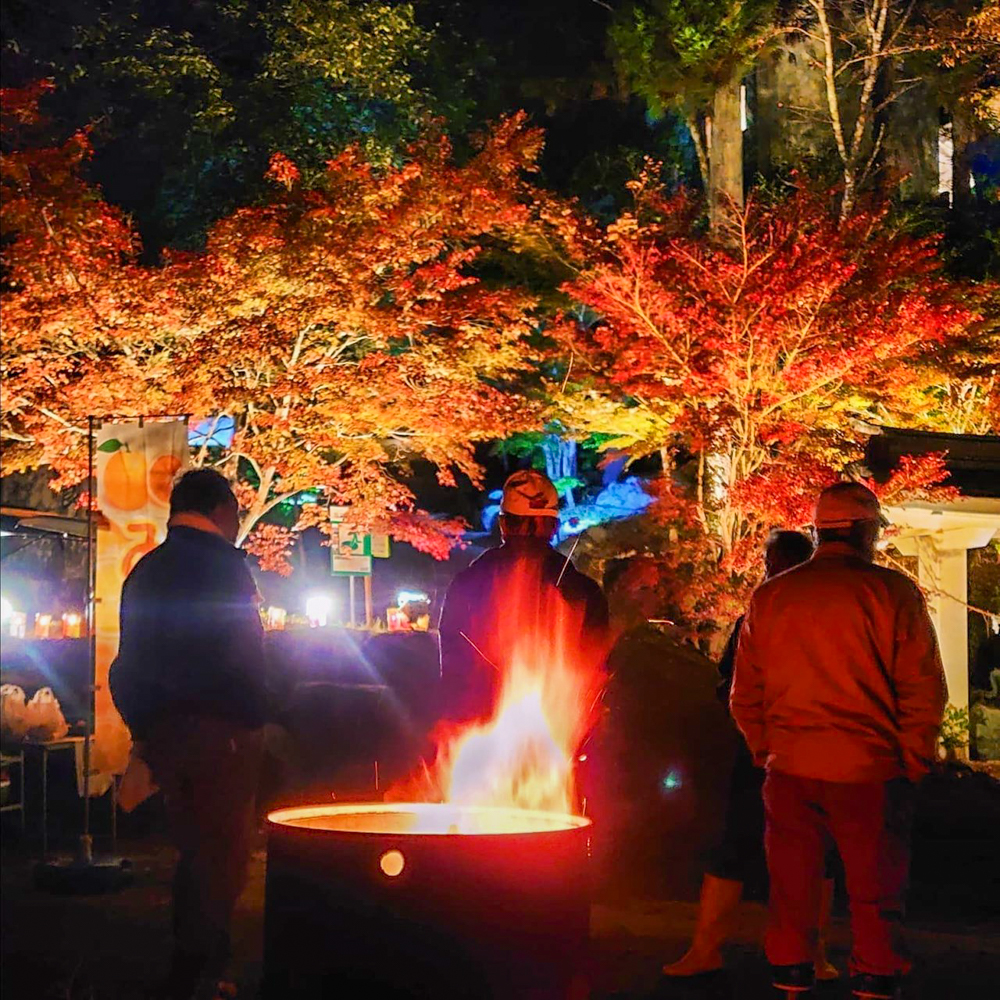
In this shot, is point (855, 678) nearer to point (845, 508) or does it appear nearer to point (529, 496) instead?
point (845, 508)

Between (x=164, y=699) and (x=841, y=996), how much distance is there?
122 inches

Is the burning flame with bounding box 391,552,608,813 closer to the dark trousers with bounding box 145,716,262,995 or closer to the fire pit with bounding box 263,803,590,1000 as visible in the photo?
the dark trousers with bounding box 145,716,262,995

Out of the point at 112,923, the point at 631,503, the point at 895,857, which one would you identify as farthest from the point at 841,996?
the point at 631,503

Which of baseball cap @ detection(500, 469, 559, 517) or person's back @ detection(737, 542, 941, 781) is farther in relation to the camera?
baseball cap @ detection(500, 469, 559, 517)

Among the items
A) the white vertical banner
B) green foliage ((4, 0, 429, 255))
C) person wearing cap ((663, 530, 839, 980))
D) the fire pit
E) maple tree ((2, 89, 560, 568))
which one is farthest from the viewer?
green foliage ((4, 0, 429, 255))

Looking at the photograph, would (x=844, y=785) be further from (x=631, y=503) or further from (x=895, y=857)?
(x=631, y=503)

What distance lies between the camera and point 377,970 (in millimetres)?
3023

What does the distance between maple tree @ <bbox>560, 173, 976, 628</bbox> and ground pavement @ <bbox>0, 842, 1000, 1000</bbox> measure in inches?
174

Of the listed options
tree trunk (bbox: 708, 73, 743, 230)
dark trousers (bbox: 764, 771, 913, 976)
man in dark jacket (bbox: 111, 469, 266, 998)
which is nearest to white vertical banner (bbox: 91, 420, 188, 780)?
man in dark jacket (bbox: 111, 469, 266, 998)

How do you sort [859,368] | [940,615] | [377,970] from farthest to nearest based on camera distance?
1. [940,615]
2. [859,368]
3. [377,970]

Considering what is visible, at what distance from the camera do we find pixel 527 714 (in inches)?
164

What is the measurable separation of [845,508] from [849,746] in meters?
0.81

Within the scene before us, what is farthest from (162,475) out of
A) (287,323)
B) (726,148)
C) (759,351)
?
(726,148)

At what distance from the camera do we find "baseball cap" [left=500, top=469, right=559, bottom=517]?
449 centimetres
